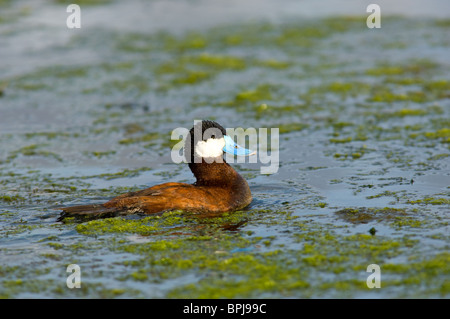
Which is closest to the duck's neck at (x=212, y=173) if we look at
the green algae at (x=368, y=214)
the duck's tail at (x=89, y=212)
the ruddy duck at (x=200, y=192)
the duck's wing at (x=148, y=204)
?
the ruddy duck at (x=200, y=192)

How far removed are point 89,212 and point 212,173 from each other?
1320 mm

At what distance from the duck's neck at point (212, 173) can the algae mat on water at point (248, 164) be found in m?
0.43

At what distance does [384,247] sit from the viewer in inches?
231

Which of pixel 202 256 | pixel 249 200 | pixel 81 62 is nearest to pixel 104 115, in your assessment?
pixel 81 62

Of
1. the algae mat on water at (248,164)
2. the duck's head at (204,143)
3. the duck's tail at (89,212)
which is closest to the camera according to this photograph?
the algae mat on water at (248,164)

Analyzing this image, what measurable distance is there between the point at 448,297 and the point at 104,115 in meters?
7.38

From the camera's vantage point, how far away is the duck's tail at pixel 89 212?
6805mm

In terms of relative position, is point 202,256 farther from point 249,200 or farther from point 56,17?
point 56,17

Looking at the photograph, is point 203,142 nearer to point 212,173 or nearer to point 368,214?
point 212,173

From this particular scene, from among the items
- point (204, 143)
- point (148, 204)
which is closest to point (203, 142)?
point (204, 143)

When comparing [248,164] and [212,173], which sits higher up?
[212,173]

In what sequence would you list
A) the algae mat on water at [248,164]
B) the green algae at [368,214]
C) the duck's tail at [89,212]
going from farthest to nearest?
the duck's tail at [89,212]
the green algae at [368,214]
the algae mat on water at [248,164]

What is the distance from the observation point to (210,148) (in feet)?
24.2

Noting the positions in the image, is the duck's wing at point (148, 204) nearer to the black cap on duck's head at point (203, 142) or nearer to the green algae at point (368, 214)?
the black cap on duck's head at point (203, 142)
